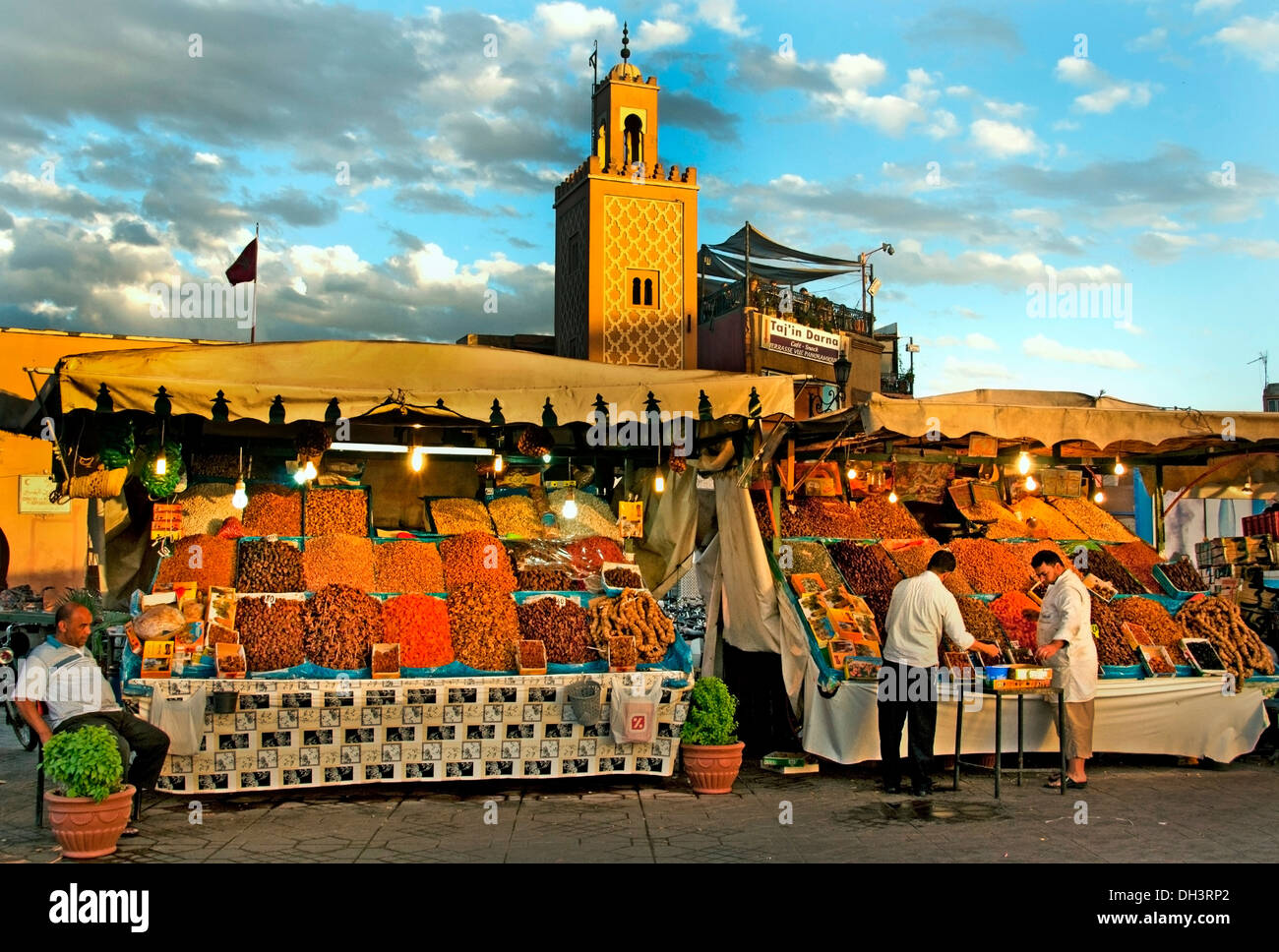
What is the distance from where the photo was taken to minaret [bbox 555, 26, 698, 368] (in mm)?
34375

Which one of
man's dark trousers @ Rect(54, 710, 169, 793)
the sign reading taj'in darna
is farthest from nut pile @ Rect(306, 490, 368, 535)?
the sign reading taj'in darna

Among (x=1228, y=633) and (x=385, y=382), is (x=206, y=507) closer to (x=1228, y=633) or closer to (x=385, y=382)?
(x=385, y=382)

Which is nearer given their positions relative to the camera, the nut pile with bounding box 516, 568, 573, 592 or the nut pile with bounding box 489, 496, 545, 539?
the nut pile with bounding box 516, 568, 573, 592

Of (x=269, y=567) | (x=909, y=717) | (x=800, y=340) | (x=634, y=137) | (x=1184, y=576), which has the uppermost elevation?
(x=634, y=137)

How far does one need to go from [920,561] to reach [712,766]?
2569 millimetres

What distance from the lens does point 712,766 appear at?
651 centimetres

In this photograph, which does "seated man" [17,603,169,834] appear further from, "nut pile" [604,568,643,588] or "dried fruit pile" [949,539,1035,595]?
"dried fruit pile" [949,539,1035,595]

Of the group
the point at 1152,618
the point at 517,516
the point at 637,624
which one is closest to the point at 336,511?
the point at 517,516

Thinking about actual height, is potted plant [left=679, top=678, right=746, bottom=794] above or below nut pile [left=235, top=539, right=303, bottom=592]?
below

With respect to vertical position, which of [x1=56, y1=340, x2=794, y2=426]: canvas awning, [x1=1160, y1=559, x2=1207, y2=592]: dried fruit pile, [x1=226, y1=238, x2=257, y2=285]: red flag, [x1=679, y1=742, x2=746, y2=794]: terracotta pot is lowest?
[x1=679, y1=742, x2=746, y2=794]: terracotta pot

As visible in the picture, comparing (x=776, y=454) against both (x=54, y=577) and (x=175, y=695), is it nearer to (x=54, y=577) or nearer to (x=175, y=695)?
(x=175, y=695)

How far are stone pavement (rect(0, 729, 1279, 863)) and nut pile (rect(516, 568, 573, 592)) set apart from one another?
119cm

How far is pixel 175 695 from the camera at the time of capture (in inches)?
232

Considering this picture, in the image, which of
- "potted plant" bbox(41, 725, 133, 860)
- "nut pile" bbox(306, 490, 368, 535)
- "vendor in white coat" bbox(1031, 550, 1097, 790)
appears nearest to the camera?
"potted plant" bbox(41, 725, 133, 860)
